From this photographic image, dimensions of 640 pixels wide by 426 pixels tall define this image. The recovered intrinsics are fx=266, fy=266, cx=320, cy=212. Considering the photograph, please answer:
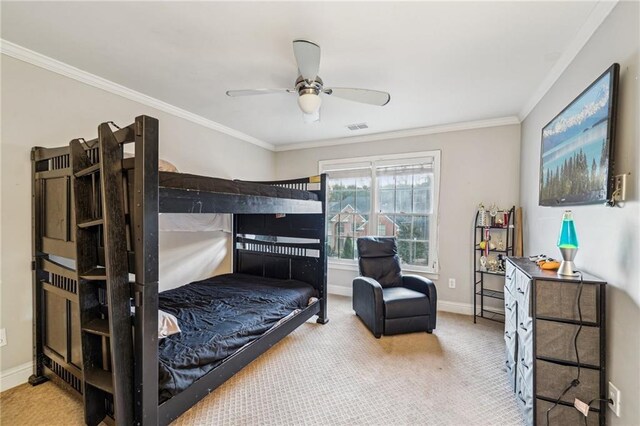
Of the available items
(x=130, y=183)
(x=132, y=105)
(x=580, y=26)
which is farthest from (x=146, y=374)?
(x=580, y=26)

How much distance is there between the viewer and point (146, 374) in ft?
4.45

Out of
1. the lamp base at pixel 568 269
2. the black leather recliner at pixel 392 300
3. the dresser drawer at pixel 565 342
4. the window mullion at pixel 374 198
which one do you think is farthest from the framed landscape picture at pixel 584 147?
the window mullion at pixel 374 198

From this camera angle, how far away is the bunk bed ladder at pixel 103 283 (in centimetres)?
133

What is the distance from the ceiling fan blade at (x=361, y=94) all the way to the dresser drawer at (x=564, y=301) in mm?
1582

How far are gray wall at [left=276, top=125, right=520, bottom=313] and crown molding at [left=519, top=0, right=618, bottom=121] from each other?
0.71m

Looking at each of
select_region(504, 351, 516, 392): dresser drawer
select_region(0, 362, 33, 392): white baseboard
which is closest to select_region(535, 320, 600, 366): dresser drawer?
select_region(504, 351, 516, 392): dresser drawer

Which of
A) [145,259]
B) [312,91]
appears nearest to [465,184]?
[312,91]

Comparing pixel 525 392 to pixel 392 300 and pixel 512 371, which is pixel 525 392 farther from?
pixel 392 300

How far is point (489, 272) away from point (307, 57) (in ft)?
10.2

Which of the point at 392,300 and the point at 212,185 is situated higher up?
the point at 212,185

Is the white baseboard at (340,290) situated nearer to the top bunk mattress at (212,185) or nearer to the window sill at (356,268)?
the window sill at (356,268)

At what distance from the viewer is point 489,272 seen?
321 cm

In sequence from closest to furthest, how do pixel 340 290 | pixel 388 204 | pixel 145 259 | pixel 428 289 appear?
pixel 145 259, pixel 428 289, pixel 388 204, pixel 340 290

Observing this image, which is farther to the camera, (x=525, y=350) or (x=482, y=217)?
(x=482, y=217)
